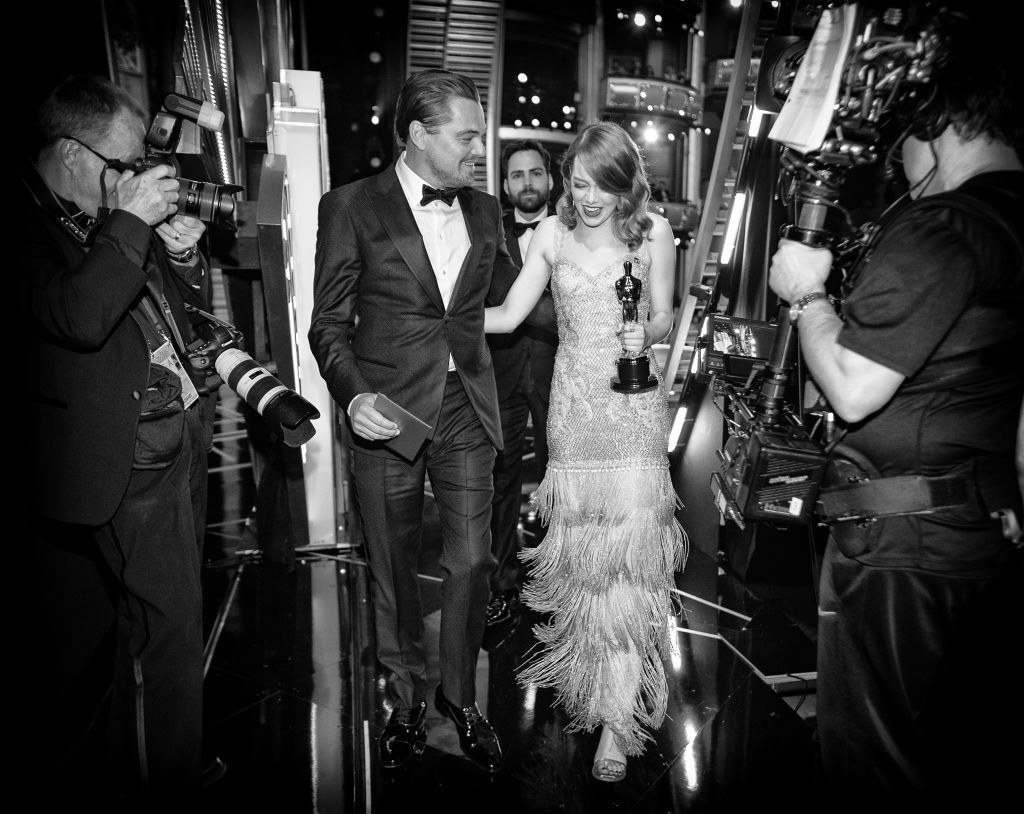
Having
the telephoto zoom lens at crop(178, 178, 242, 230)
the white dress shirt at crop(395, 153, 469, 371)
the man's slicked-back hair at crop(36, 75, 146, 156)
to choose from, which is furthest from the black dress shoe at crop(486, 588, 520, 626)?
the man's slicked-back hair at crop(36, 75, 146, 156)

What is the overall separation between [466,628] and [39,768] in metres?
1.29

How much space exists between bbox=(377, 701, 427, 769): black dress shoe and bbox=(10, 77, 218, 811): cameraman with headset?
1.82ft

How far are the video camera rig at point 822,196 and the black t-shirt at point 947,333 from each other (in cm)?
14

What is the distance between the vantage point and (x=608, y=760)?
2287 mm

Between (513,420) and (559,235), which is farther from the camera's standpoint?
(513,420)

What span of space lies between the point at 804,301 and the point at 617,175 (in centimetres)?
92

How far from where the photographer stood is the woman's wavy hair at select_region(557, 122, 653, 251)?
7.50ft

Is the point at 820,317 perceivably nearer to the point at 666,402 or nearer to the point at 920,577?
the point at 920,577

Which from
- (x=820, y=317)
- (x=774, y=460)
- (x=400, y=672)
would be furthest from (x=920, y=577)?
(x=400, y=672)

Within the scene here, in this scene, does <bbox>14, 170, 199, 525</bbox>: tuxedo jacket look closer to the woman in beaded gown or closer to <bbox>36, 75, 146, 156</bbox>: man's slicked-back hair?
<bbox>36, 75, 146, 156</bbox>: man's slicked-back hair

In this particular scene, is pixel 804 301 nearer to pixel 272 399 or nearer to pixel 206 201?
pixel 272 399

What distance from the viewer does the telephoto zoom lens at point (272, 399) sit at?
6.48ft

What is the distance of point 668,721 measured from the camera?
2562mm

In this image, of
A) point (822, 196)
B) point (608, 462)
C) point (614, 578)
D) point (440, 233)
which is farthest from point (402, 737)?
point (822, 196)
